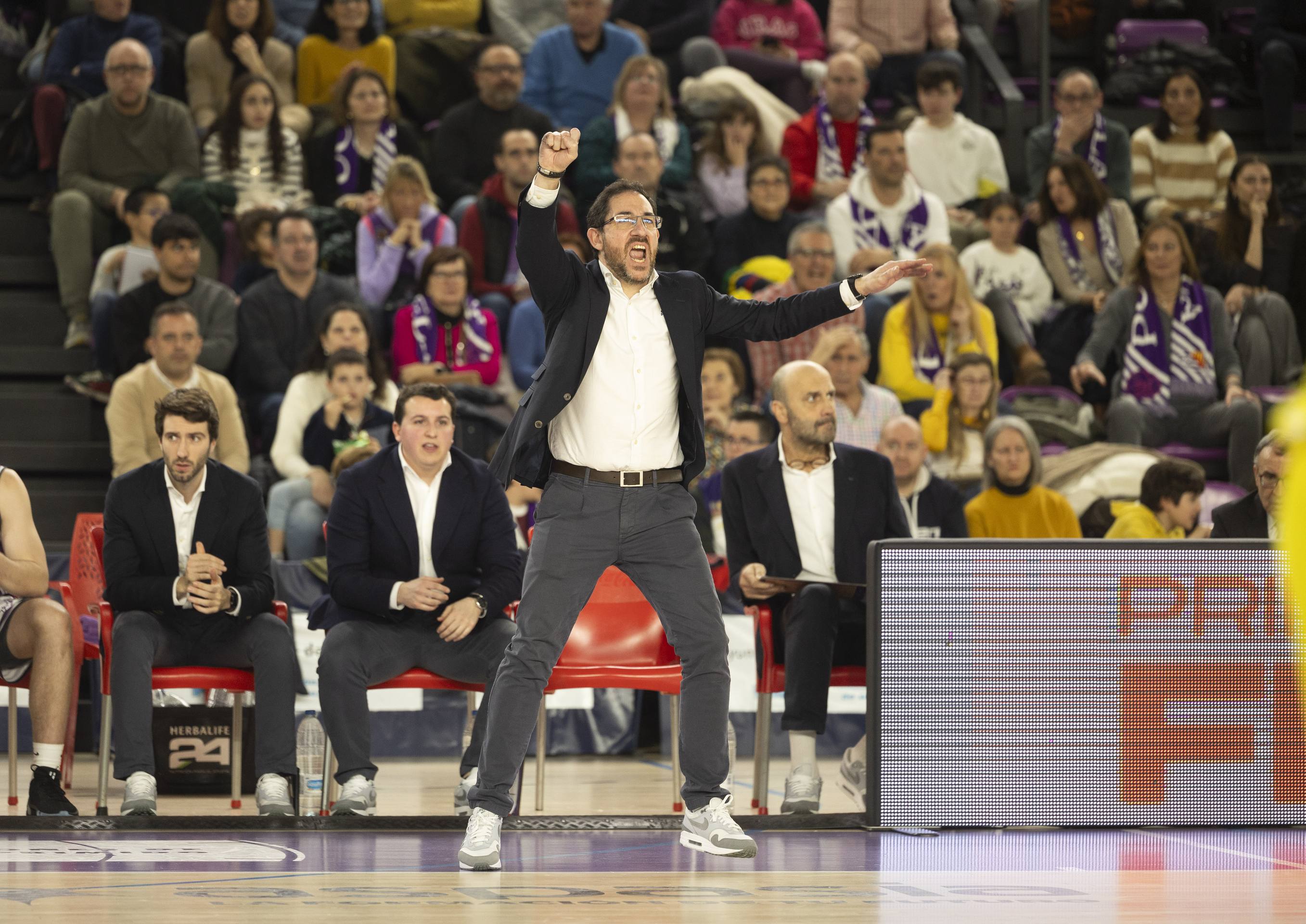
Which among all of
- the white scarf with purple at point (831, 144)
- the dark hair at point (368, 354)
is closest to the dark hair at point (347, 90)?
the dark hair at point (368, 354)

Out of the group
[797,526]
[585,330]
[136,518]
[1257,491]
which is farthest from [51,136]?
[1257,491]

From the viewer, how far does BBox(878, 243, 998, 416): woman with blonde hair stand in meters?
9.01

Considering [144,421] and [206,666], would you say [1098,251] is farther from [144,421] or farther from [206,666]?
[206,666]

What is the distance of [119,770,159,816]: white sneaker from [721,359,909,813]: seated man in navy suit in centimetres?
209

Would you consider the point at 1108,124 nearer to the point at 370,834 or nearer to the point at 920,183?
the point at 920,183

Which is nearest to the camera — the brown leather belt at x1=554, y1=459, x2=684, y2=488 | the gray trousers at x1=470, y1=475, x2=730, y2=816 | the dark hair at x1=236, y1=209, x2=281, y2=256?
the gray trousers at x1=470, y1=475, x2=730, y2=816

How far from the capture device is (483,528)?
6.18m

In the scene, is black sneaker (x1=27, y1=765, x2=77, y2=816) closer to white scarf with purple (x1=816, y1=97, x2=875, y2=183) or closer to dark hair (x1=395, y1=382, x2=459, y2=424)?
dark hair (x1=395, y1=382, x2=459, y2=424)

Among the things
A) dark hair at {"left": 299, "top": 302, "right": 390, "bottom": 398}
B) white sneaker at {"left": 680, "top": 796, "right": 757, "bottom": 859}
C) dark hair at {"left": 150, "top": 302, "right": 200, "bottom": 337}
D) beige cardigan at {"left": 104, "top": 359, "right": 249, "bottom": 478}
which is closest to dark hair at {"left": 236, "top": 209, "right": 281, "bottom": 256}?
dark hair at {"left": 299, "top": 302, "right": 390, "bottom": 398}

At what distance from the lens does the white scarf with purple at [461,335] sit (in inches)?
350

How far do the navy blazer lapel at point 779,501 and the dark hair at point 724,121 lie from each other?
13.9 ft

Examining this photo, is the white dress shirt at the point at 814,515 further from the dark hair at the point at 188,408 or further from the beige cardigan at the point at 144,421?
the beige cardigan at the point at 144,421

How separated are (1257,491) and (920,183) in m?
4.28

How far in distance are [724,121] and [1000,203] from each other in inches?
65.3
